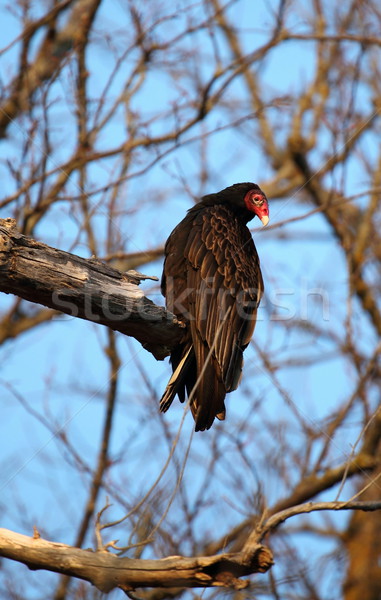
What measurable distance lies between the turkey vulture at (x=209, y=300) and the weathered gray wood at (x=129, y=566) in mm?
828

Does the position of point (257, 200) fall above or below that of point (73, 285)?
above

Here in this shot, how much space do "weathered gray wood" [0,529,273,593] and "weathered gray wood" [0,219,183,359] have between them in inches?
36.3

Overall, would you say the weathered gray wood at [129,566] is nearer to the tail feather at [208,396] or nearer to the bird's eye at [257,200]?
the tail feather at [208,396]

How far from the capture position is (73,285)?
2771mm

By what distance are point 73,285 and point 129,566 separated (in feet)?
3.59

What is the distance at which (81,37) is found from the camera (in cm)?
553

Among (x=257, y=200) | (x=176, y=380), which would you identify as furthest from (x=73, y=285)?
(x=257, y=200)

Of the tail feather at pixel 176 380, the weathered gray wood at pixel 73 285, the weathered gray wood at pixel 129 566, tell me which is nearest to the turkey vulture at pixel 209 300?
the tail feather at pixel 176 380

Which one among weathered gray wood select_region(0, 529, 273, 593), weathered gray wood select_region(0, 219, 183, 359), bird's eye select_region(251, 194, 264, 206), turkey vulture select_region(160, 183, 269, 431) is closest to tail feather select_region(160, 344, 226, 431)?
turkey vulture select_region(160, 183, 269, 431)

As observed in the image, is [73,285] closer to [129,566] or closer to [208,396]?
[208,396]

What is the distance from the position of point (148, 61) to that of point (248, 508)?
357cm

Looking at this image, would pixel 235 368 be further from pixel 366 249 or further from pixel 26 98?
pixel 366 249

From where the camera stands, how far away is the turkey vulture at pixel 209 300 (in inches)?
132

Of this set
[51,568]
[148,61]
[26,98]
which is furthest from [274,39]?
[51,568]
